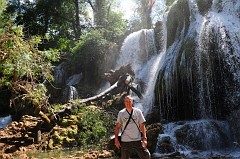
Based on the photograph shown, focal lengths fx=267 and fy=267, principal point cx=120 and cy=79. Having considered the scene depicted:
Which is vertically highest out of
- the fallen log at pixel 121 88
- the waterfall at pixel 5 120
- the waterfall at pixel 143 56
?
the waterfall at pixel 143 56

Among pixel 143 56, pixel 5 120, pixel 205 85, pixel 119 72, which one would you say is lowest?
pixel 5 120

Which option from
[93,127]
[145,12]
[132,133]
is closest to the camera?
[132,133]

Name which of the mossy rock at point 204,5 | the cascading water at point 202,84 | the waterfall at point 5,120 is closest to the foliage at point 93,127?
the cascading water at point 202,84

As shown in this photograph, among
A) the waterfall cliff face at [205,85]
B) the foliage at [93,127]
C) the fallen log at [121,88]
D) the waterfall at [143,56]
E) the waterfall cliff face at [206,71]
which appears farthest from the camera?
the waterfall at [143,56]

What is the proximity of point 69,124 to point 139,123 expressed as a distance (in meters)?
10.5

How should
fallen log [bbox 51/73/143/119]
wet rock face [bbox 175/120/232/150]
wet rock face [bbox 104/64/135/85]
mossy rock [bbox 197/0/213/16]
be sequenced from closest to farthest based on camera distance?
wet rock face [bbox 175/120/232/150] < mossy rock [bbox 197/0/213/16] < fallen log [bbox 51/73/143/119] < wet rock face [bbox 104/64/135/85]

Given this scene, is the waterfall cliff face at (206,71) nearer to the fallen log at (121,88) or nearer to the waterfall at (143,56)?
the fallen log at (121,88)

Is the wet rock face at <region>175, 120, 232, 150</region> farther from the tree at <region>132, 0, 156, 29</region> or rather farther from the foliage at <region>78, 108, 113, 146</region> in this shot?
the tree at <region>132, 0, 156, 29</region>

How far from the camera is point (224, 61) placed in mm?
13805

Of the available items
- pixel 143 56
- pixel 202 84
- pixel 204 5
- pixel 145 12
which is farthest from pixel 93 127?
pixel 145 12

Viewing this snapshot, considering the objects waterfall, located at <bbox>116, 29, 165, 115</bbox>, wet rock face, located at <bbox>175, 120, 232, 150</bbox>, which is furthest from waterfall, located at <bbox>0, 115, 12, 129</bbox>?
wet rock face, located at <bbox>175, 120, 232, 150</bbox>

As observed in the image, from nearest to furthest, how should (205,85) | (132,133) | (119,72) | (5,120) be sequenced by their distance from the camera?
(132,133)
(205,85)
(119,72)
(5,120)

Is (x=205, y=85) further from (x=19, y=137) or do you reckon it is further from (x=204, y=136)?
(x=19, y=137)

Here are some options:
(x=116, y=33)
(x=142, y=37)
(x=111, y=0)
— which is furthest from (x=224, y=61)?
(x=111, y=0)
